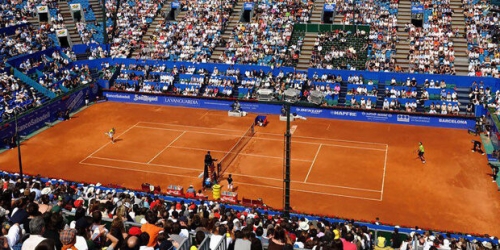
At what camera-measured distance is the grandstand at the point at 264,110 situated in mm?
26234

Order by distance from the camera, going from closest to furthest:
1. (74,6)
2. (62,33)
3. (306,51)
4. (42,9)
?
(306,51) < (62,33) < (42,9) < (74,6)

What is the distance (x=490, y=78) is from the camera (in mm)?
47656

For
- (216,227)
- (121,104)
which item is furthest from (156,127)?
(216,227)

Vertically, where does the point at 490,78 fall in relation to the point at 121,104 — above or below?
above

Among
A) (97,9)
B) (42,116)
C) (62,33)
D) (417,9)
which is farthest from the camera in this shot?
(97,9)

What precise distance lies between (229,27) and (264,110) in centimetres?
1632

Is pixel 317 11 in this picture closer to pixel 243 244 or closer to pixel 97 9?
pixel 97 9

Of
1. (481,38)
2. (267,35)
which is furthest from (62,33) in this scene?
(481,38)

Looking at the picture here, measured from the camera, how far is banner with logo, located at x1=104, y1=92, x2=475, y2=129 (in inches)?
1809

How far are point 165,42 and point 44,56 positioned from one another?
533 inches

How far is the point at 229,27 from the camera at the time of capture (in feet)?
206

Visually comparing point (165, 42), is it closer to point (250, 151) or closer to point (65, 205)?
point (250, 151)

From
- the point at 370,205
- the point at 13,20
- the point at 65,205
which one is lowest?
the point at 370,205

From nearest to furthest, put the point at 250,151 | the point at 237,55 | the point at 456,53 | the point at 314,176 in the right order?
the point at 314,176 → the point at 250,151 → the point at 456,53 → the point at 237,55
